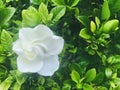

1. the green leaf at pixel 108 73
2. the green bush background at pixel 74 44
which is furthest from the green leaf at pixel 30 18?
the green leaf at pixel 108 73

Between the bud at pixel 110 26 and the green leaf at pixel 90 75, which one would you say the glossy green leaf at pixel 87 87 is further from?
the bud at pixel 110 26

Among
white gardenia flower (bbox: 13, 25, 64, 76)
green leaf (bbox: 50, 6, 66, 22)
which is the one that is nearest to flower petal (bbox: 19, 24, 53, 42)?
white gardenia flower (bbox: 13, 25, 64, 76)

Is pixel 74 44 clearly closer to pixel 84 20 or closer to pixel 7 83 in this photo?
pixel 84 20

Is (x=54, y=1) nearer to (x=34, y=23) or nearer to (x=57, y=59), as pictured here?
(x=34, y=23)

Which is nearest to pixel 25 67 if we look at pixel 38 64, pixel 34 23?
pixel 38 64

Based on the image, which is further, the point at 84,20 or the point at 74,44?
the point at 74,44

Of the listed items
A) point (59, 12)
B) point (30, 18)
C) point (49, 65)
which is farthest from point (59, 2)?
point (49, 65)
